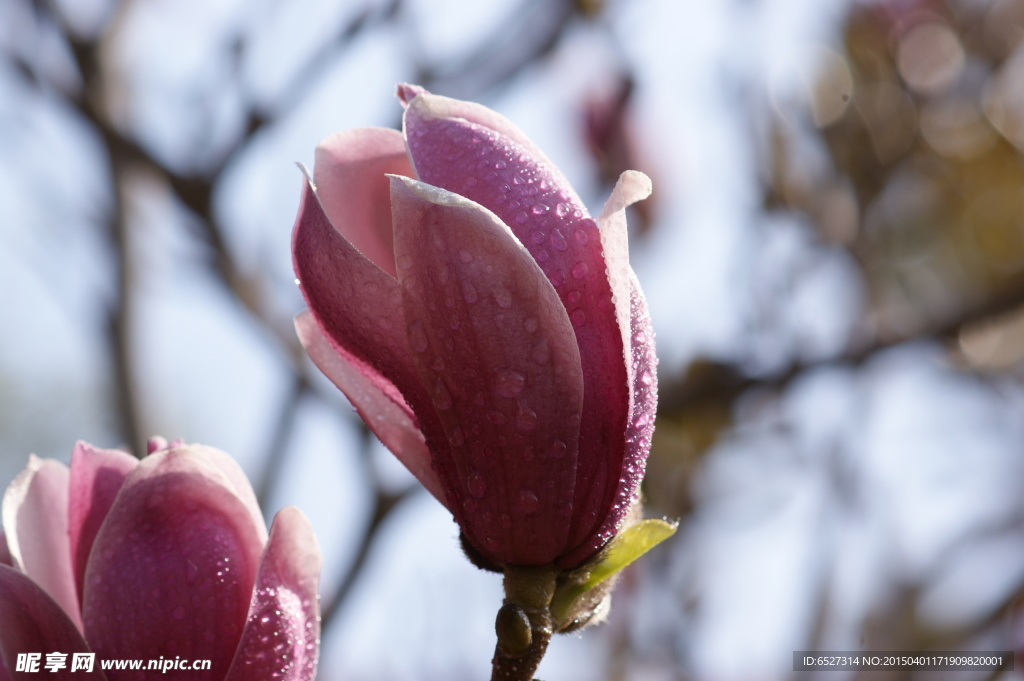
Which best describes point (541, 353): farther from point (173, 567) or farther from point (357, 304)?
point (173, 567)

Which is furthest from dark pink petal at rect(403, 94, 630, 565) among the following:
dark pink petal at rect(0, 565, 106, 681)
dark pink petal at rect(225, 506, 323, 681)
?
dark pink petal at rect(0, 565, 106, 681)

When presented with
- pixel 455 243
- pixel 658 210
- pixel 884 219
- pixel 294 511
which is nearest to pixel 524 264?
pixel 455 243

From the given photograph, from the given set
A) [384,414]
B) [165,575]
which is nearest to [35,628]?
[165,575]

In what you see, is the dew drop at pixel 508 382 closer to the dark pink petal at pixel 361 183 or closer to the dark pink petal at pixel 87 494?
the dark pink petal at pixel 361 183

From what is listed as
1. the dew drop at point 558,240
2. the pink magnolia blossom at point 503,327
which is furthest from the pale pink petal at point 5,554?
the dew drop at point 558,240

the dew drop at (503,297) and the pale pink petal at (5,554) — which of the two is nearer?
the dew drop at (503,297)

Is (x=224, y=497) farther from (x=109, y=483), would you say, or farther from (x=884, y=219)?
(x=884, y=219)
